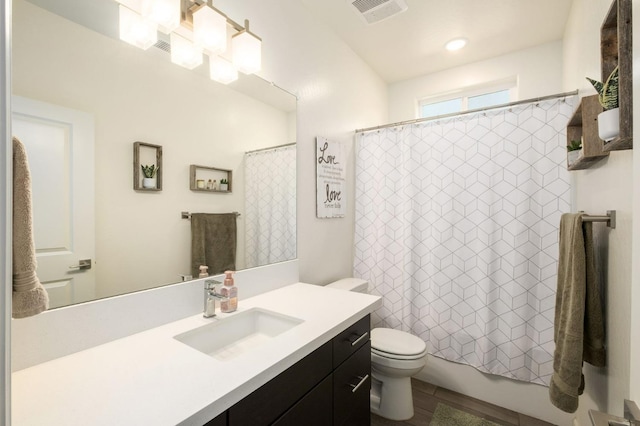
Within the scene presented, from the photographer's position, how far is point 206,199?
1.35 m

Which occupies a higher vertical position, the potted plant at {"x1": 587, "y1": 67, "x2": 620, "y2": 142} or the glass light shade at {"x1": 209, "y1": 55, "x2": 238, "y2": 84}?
the glass light shade at {"x1": 209, "y1": 55, "x2": 238, "y2": 84}

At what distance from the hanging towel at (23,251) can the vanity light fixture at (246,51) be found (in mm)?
1074

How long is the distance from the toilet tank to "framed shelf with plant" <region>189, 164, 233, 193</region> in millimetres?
1048

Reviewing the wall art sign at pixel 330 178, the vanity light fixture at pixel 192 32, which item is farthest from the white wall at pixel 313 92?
the vanity light fixture at pixel 192 32

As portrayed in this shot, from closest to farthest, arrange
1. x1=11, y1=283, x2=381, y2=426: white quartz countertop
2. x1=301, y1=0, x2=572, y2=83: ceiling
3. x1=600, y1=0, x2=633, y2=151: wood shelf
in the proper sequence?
x1=11, y1=283, x2=381, y2=426: white quartz countertop
x1=600, y1=0, x2=633, y2=151: wood shelf
x1=301, y1=0, x2=572, y2=83: ceiling

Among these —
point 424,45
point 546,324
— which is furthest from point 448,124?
point 546,324

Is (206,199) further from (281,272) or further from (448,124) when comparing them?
(448,124)

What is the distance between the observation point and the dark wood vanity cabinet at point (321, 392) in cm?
80

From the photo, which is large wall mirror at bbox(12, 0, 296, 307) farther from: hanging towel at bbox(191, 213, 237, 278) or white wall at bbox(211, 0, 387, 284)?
white wall at bbox(211, 0, 387, 284)

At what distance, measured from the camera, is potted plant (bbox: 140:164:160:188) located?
1.12 metres

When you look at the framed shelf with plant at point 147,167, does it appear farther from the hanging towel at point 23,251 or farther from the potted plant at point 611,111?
the potted plant at point 611,111

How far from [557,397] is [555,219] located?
0.99 m

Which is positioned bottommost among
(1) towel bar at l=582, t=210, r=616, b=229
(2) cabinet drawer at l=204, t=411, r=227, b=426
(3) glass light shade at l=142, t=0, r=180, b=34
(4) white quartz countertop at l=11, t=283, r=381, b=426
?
(2) cabinet drawer at l=204, t=411, r=227, b=426

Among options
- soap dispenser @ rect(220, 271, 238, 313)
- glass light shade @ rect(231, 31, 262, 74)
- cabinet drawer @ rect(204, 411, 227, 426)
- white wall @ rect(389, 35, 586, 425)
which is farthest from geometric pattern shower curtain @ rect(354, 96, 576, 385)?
cabinet drawer @ rect(204, 411, 227, 426)
